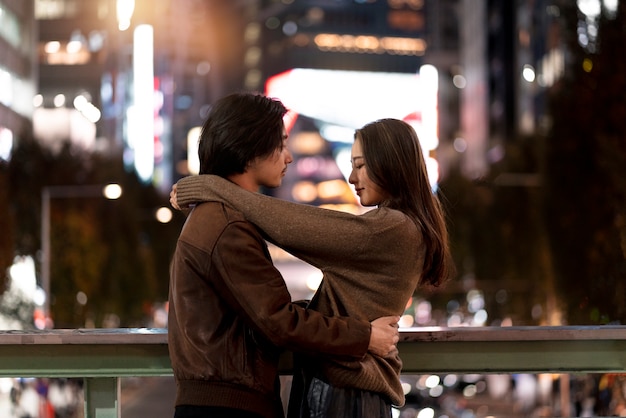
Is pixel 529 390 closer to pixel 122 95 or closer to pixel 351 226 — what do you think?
pixel 351 226

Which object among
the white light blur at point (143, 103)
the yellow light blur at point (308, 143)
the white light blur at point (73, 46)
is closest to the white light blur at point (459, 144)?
the yellow light blur at point (308, 143)

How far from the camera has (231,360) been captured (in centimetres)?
329

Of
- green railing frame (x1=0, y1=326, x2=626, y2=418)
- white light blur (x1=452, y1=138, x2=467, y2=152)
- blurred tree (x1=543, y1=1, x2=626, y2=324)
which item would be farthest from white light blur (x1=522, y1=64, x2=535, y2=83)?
green railing frame (x1=0, y1=326, x2=626, y2=418)

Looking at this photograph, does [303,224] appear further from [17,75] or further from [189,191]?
[17,75]

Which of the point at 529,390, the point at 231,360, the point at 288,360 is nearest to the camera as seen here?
the point at 231,360

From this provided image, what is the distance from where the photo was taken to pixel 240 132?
3.36 metres

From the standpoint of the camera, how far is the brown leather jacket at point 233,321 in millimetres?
3242

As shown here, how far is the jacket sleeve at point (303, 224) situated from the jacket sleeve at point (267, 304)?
7cm

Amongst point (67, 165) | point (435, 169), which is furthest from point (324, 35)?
→ point (67, 165)

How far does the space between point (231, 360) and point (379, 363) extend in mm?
491

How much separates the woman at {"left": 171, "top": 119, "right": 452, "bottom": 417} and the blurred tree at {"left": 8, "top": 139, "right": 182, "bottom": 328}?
19.4 meters

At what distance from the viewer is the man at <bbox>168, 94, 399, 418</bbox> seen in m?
3.25

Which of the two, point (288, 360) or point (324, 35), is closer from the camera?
point (288, 360)

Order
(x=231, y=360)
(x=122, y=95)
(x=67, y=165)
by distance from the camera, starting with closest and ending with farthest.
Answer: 1. (x=231, y=360)
2. (x=67, y=165)
3. (x=122, y=95)
